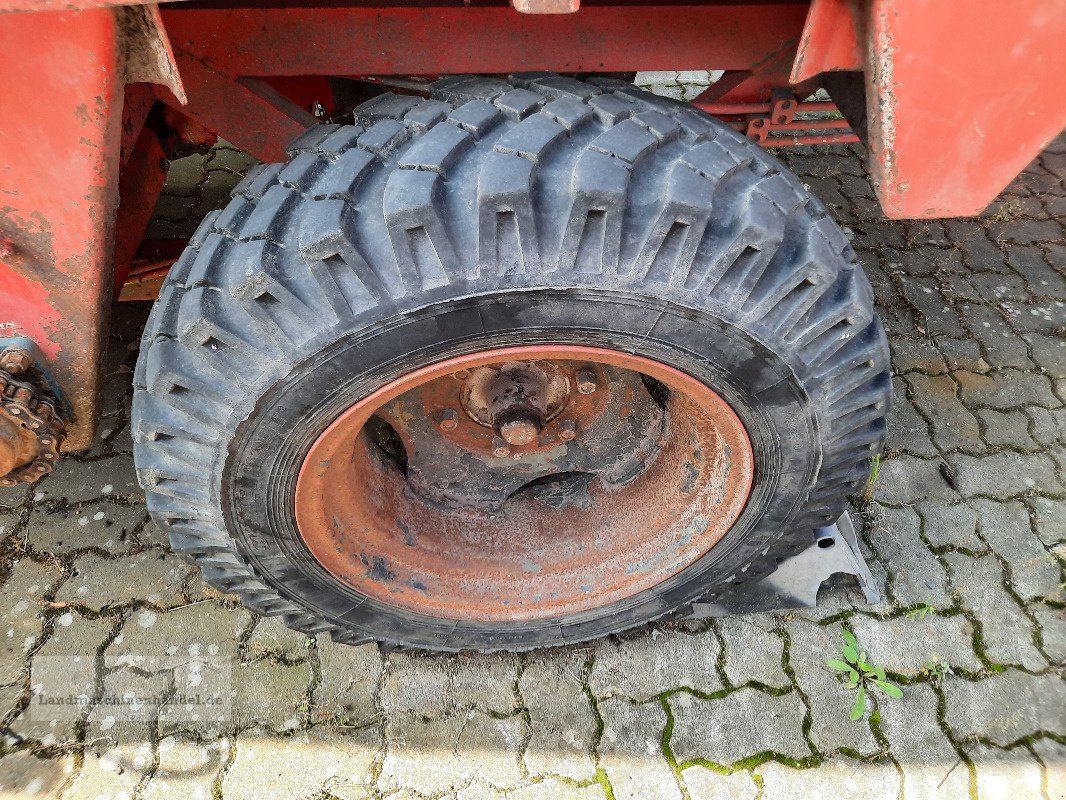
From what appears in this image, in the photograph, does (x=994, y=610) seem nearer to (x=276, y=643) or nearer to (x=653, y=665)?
(x=653, y=665)

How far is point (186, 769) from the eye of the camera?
190 cm

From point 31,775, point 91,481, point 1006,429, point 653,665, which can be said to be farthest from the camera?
point 1006,429

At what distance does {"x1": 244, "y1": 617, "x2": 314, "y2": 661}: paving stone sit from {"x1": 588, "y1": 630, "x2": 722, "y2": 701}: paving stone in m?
0.86

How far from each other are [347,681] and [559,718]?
24.3 inches

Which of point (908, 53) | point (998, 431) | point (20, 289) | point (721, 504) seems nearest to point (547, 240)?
point (908, 53)

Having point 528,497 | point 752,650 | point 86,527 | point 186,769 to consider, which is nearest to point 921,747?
point 752,650

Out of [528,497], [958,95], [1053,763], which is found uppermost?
[958,95]

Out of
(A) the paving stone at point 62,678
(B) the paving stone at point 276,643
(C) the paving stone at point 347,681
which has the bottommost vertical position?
(C) the paving stone at point 347,681

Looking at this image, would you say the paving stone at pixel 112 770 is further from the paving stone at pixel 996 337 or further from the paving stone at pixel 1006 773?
the paving stone at pixel 996 337

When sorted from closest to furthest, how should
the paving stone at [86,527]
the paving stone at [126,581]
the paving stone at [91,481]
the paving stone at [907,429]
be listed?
1. the paving stone at [126,581]
2. the paving stone at [86,527]
3. the paving stone at [91,481]
4. the paving stone at [907,429]

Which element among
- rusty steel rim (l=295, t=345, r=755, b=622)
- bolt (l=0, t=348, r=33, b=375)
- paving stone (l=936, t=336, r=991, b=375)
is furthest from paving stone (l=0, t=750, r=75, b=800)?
paving stone (l=936, t=336, r=991, b=375)

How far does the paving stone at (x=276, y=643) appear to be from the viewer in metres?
2.11

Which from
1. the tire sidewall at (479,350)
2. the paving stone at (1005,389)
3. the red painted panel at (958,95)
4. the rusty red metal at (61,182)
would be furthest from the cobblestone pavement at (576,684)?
the red painted panel at (958,95)

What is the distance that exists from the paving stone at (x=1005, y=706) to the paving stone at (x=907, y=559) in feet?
0.83
